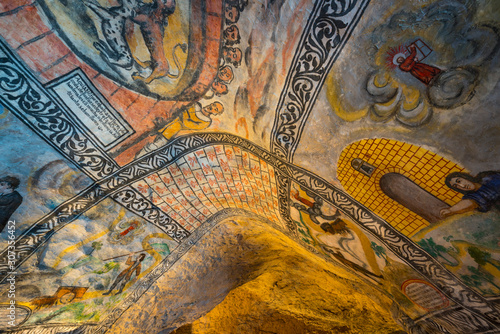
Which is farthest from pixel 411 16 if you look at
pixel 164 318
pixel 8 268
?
pixel 164 318

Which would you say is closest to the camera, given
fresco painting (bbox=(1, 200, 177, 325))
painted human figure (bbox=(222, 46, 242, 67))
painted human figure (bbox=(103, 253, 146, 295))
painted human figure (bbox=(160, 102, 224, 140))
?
painted human figure (bbox=(222, 46, 242, 67))

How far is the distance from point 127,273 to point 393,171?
4.30m

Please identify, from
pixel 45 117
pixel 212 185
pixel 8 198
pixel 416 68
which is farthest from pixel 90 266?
pixel 416 68

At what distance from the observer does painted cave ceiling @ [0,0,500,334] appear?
1.67 metres

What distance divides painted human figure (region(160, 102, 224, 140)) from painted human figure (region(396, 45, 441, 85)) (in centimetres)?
199

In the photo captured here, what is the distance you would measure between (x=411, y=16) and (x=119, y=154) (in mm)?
3153

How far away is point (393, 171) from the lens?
2.08 meters

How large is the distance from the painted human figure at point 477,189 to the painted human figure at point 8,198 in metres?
4.09

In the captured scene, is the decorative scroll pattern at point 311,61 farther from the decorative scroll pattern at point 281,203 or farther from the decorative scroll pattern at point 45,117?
the decorative scroll pattern at point 45,117

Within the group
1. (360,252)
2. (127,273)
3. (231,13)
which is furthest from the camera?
(127,273)

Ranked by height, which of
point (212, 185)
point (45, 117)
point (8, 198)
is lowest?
point (8, 198)

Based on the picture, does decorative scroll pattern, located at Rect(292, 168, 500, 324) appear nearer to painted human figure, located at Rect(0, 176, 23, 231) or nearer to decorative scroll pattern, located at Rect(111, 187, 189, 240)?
decorative scroll pattern, located at Rect(111, 187, 189, 240)

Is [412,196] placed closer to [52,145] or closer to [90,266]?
[52,145]

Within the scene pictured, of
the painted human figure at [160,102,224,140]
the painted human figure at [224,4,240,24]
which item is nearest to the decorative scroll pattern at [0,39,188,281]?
the painted human figure at [160,102,224,140]
